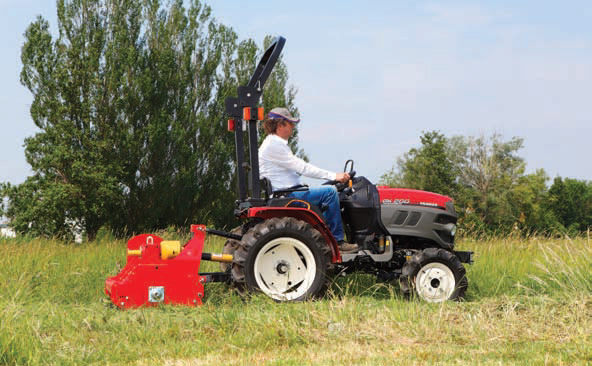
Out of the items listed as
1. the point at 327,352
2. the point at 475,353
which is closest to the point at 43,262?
the point at 327,352

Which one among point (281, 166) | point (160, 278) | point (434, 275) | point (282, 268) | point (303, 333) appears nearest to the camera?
point (303, 333)

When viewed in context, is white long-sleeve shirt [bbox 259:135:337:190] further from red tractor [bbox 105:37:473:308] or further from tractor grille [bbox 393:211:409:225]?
tractor grille [bbox 393:211:409:225]

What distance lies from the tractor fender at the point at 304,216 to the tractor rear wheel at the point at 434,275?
2.47 ft

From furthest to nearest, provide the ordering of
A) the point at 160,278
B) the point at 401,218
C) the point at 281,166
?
the point at 401,218
the point at 281,166
the point at 160,278

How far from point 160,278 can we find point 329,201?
1705 millimetres

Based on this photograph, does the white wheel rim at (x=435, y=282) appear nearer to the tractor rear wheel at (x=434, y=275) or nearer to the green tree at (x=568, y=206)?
the tractor rear wheel at (x=434, y=275)

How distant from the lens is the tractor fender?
20.2 feet

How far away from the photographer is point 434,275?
254 inches

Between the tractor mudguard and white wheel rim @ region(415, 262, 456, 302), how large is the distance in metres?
2.07

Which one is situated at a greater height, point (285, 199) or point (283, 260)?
point (285, 199)

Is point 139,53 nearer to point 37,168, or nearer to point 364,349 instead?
point 37,168

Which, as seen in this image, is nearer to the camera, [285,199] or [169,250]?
[169,250]

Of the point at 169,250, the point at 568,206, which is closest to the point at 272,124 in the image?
the point at 169,250

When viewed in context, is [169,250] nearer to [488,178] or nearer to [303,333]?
[303,333]
